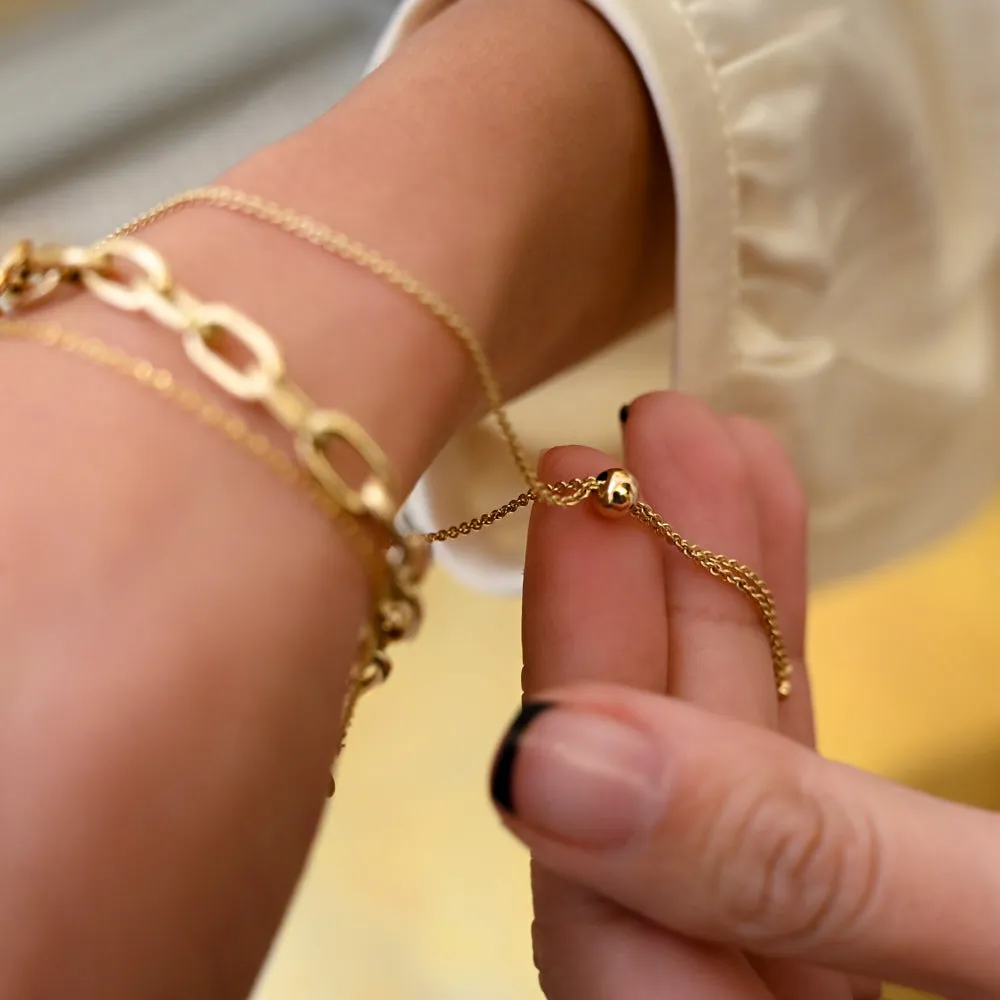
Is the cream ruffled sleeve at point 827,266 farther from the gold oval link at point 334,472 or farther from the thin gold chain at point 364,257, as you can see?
the gold oval link at point 334,472

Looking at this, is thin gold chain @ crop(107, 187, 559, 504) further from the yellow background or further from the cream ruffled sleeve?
the yellow background

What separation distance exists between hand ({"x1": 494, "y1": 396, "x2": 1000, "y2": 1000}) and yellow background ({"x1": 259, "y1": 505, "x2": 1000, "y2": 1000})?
0.95 ft

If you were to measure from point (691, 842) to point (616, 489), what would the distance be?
0.39 ft

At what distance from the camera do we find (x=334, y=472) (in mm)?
234

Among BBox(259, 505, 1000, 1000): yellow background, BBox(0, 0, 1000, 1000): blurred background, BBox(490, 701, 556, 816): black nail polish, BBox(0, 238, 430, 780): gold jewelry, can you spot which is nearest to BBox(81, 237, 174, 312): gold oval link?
BBox(0, 238, 430, 780): gold jewelry

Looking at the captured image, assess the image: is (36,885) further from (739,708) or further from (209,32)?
(209,32)

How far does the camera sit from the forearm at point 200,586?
0.19 meters

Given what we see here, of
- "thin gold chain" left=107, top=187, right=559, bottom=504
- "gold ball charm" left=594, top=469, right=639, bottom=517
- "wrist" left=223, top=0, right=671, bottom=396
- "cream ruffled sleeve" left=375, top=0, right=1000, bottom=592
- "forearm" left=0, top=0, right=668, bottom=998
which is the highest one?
"cream ruffled sleeve" left=375, top=0, right=1000, bottom=592

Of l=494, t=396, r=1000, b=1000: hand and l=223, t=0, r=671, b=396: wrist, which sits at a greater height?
l=223, t=0, r=671, b=396: wrist

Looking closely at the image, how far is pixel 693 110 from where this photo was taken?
0.38 metres

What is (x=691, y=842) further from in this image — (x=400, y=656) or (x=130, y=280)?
(x=400, y=656)

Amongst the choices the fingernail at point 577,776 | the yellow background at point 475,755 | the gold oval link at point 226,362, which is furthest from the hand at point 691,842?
the yellow background at point 475,755

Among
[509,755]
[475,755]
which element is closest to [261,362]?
[509,755]

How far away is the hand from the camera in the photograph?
253 mm
